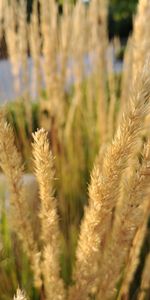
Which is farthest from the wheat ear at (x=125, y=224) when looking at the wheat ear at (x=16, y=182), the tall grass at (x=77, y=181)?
the wheat ear at (x=16, y=182)

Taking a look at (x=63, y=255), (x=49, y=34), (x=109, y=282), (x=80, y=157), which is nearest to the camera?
(x=109, y=282)

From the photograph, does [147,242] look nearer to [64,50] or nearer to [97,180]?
[64,50]

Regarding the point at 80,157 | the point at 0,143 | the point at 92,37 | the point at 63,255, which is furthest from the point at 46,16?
the point at 0,143

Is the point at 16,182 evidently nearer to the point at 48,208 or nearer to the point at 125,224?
the point at 48,208

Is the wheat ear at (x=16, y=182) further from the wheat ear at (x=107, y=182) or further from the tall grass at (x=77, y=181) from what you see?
the wheat ear at (x=107, y=182)

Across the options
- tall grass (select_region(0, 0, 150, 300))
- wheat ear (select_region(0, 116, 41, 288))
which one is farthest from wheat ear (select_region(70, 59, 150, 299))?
wheat ear (select_region(0, 116, 41, 288))

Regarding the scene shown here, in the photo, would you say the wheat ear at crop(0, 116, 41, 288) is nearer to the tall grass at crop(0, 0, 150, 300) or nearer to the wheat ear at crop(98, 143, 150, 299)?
the tall grass at crop(0, 0, 150, 300)
